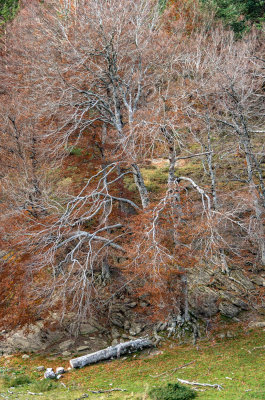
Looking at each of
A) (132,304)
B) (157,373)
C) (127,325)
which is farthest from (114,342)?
(157,373)

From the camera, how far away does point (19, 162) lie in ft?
46.2

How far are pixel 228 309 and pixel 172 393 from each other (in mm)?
7391

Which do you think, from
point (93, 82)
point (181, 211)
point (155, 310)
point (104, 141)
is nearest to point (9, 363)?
point (155, 310)

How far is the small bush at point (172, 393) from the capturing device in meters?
7.17

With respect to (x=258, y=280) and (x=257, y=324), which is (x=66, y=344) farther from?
(x=258, y=280)

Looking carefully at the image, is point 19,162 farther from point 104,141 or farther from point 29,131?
point 104,141

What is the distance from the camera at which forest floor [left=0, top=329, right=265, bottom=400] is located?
27.2 ft

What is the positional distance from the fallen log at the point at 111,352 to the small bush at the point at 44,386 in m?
1.54

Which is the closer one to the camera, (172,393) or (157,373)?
(172,393)

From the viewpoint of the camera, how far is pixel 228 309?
14.1 metres

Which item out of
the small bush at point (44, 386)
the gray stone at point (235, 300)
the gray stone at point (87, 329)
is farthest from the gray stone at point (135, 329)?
the small bush at point (44, 386)

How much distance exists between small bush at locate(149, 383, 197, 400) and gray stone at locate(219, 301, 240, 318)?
6.81m

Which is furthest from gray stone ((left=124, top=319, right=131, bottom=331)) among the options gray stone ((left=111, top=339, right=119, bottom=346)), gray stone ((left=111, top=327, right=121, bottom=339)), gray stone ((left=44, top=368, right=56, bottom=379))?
gray stone ((left=44, top=368, right=56, bottom=379))

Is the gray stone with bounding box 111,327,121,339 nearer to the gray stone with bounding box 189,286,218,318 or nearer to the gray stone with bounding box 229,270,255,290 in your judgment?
the gray stone with bounding box 189,286,218,318
